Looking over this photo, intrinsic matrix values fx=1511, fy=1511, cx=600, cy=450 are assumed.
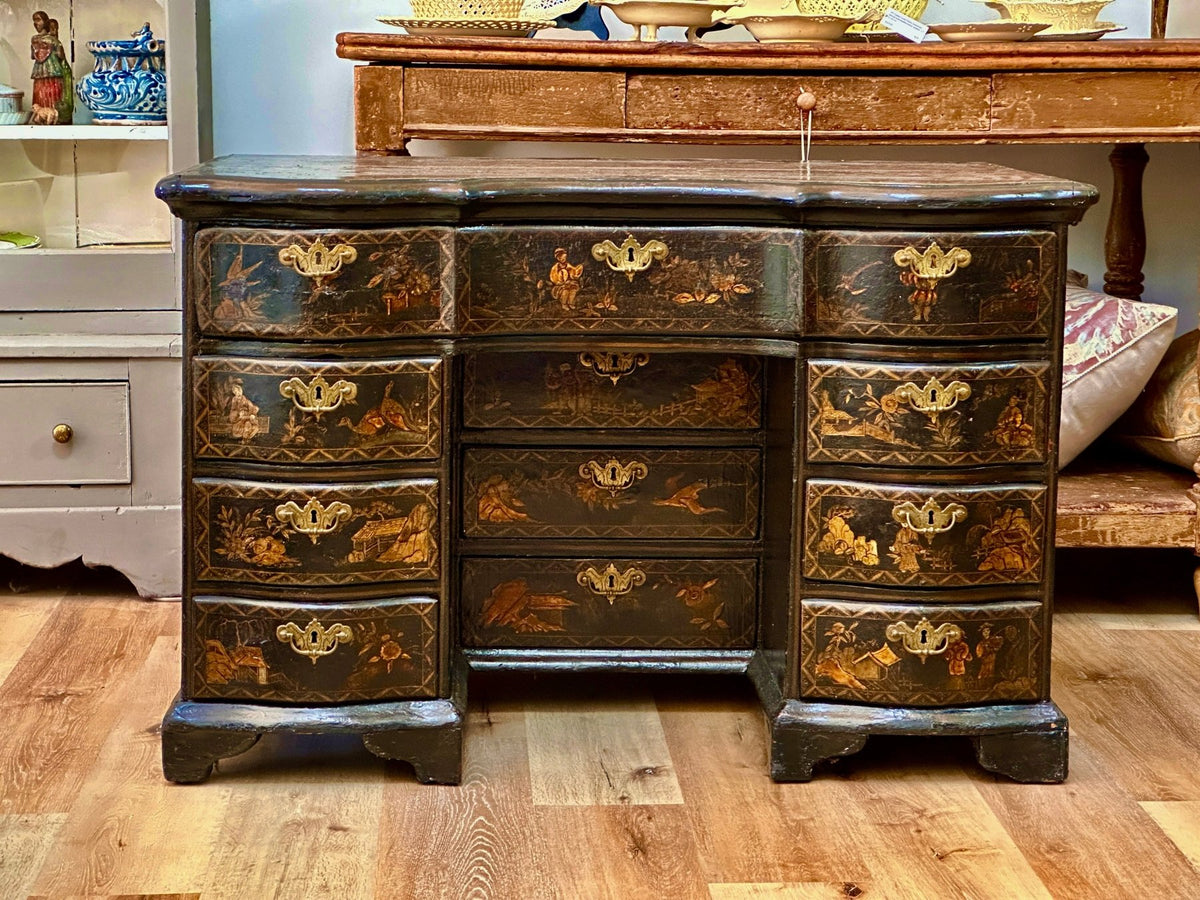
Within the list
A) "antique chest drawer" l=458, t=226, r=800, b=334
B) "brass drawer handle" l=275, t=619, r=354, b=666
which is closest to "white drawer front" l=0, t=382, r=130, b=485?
"brass drawer handle" l=275, t=619, r=354, b=666

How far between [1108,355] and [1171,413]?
8.4 inches

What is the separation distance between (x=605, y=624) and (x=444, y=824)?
40 centimetres

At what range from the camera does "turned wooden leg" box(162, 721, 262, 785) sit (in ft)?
6.04

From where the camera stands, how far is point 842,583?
6.08ft

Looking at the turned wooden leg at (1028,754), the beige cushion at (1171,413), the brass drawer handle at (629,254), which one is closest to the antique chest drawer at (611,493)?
the brass drawer handle at (629,254)

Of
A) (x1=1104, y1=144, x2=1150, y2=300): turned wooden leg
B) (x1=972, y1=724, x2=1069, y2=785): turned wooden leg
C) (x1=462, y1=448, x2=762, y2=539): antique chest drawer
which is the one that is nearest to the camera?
(x1=972, y1=724, x2=1069, y2=785): turned wooden leg

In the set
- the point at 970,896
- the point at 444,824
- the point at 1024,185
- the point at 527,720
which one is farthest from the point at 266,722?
the point at 1024,185

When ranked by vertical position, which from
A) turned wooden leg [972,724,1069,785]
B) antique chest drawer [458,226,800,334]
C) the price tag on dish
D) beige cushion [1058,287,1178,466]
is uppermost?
the price tag on dish

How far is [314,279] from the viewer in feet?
5.67

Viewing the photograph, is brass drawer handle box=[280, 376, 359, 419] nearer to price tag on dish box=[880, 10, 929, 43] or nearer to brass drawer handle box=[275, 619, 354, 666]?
brass drawer handle box=[275, 619, 354, 666]

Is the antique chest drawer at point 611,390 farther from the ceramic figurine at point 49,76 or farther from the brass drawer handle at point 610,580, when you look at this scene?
the ceramic figurine at point 49,76

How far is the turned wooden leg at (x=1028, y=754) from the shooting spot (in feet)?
6.19

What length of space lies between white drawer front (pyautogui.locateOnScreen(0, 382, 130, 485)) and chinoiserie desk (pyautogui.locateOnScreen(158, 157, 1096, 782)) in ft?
2.43

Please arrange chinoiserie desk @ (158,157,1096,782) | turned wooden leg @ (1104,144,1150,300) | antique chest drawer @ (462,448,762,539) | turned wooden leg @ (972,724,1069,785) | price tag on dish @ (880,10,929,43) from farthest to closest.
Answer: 1. turned wooden leg @ (1104,144,1150,300)
2. price tag on dish @ (880,10,929,43)
3. antique chest drawer @ (462,448,762,539)
4. turned wooden leg @ (972,724,1069,785)
5. chinoiserie desk @ (158,157,1096,782)
